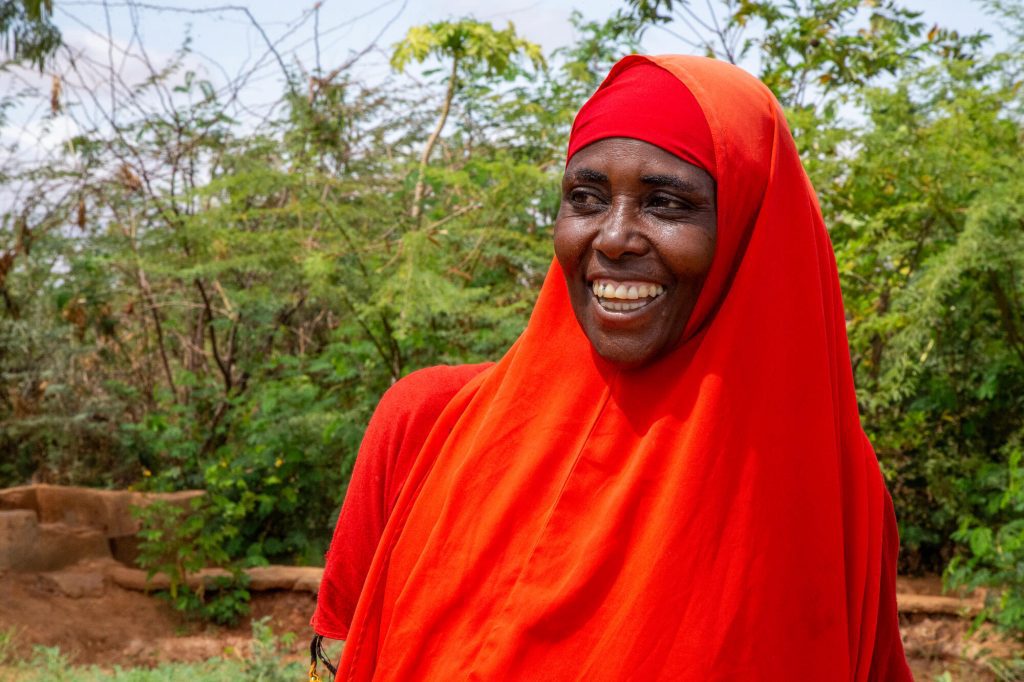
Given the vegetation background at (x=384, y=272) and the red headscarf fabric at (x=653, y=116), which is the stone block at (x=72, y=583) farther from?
the red headscarf fabric at (x=653, y=116)

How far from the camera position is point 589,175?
1.53m

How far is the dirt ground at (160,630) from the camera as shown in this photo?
4822 millimetres

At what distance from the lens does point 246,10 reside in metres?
6.75

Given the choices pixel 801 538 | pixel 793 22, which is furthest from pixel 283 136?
pixel 801 538

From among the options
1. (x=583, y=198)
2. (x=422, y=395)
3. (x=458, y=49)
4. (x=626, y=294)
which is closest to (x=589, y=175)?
(x=583, y=198)

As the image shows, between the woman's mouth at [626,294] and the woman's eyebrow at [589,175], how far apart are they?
0.48ft

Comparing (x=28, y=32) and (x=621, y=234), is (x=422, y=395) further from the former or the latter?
(x=28, y=32)

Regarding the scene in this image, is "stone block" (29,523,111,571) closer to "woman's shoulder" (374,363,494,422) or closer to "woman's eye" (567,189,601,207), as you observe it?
"woman's shoulder" (374,363,494,422)

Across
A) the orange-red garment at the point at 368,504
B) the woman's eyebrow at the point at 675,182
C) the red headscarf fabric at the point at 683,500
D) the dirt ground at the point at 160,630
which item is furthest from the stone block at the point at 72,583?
the woman's eyebrow at the point at 675,182

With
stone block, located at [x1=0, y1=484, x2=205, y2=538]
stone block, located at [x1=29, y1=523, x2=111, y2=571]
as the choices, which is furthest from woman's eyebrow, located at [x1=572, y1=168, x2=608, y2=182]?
stone block, located at [x1=29, y1=523, x2=111, y2=571]

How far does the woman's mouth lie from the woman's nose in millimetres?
42

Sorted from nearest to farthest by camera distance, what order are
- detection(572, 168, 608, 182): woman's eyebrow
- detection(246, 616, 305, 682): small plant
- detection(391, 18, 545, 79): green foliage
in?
detection(572, 168, 608, 182): woman's eyebrow → detection(246, 616, 305, 682): small plant → detection(391, 18, 545, 79): green foliage

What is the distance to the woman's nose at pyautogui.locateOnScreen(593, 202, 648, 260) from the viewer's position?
1487mm

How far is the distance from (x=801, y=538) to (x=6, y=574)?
18.4ft
